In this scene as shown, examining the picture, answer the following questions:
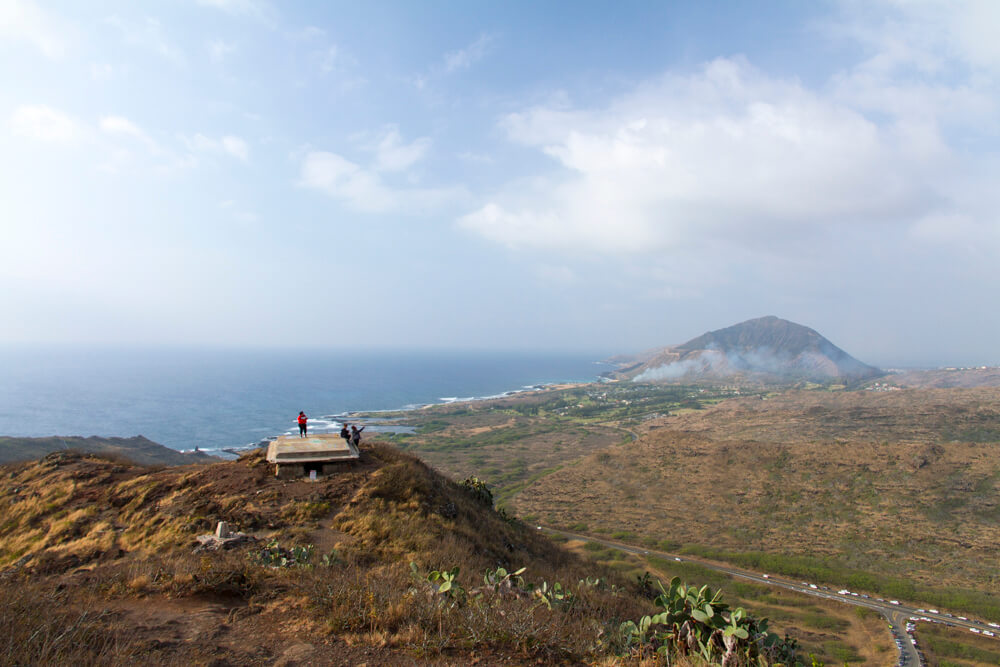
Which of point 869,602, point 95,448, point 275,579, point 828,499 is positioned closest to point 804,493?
point 828,499

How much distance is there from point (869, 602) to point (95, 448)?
8718 centimetres

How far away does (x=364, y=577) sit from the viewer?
9.06m

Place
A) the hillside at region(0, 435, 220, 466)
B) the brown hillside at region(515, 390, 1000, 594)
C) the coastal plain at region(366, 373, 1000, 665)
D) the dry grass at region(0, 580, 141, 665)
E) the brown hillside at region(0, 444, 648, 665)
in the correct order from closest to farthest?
the dry grass at region(0, 580, 141, 665) < the brown hillside at region(0, 444, 648, 665) < the coastal plain at region(366, 373, 1000, 665) < the brown hillside at region(515, 390, 1000, 594) < the hillside at region(0, 435, 220, 466)

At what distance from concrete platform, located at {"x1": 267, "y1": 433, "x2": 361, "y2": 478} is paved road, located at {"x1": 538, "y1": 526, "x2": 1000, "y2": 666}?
119 ft

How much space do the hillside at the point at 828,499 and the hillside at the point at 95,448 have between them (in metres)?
49.8

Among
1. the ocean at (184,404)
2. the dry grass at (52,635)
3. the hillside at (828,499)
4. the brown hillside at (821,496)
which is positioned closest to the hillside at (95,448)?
the ocean at (184,404)

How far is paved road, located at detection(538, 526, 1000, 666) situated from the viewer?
30.8 m

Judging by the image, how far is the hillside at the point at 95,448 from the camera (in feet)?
187

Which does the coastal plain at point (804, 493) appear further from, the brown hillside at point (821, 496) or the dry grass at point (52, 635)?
the dry grass at point (52, 635)

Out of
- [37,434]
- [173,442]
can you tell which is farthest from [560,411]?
[37,434]

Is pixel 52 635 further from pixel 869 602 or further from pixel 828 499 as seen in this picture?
pixel 828 499

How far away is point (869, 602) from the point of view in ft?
119

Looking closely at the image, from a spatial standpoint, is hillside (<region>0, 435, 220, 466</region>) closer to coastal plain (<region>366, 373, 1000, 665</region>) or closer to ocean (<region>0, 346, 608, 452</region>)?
ocean (<region>0, 346, 608, 452</region>)

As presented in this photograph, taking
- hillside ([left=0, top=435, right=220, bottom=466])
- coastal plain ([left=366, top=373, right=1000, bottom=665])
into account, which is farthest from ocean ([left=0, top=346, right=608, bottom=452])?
coastal plain ([left=366, top=373, right=1000, bottom=665])
